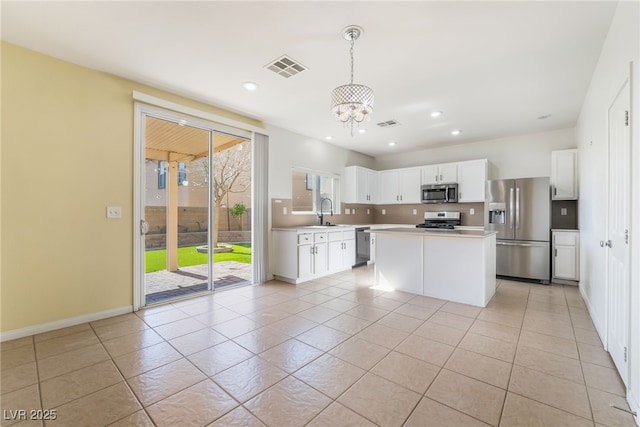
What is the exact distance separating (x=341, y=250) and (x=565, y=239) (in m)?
3.68

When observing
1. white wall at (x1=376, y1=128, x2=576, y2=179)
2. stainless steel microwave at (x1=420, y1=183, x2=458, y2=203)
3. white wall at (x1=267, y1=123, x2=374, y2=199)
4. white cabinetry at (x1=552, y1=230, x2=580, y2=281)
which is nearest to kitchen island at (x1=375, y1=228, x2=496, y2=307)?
white cabinetry at (x1=552, y1=230, x2=580, y2=281)

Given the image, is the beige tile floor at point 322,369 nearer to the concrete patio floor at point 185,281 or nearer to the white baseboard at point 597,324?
the white baseboard at point 597,324

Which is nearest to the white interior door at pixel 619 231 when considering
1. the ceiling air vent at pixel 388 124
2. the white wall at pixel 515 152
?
the ceiling air vent at pixel 388 124

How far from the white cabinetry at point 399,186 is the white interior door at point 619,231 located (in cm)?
421

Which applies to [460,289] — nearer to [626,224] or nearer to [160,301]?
[626,224]

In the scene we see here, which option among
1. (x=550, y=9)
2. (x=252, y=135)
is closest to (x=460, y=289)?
(x=550, y=9)

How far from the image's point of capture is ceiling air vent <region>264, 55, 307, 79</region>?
2.82 meters

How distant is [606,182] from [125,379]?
418 cm

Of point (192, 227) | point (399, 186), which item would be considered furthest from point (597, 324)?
point (192, 227)

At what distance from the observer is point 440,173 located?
6.08 meters

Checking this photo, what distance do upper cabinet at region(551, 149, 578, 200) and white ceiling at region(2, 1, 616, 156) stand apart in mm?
1050

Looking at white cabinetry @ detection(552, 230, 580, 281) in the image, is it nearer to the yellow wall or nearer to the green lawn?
the green lawn

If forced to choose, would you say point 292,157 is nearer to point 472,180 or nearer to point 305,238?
point 305,238

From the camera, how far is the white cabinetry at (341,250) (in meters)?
5.23
